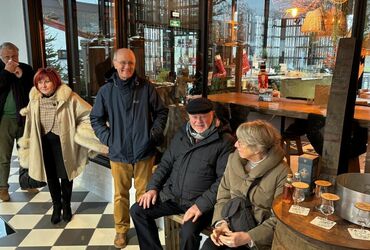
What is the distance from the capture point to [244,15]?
3.02 metres

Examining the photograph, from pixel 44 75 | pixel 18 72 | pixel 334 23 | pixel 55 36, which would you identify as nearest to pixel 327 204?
pixel 334 23

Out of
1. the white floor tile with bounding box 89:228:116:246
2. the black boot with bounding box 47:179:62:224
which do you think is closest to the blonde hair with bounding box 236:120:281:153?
the white floor tile with bounding box 89:228:116:246

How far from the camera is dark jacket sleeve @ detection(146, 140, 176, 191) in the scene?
7.52 feet

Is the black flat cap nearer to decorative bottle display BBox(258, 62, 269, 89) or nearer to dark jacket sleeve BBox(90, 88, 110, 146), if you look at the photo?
dark jacket sleeve BBox(90, 88, 110, 146)

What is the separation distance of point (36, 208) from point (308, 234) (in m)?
2.77

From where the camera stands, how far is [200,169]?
2090 millimetres

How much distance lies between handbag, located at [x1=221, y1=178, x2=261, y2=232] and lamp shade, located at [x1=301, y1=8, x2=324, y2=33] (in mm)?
1569

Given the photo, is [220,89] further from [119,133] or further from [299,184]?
[299,184]

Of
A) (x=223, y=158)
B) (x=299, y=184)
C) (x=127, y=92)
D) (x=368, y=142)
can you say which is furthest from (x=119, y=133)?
(x=368, y=142)

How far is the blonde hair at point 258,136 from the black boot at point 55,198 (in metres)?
1.92

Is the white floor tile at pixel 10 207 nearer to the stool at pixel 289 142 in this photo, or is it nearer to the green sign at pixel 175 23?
the green sign at pixel 175 23

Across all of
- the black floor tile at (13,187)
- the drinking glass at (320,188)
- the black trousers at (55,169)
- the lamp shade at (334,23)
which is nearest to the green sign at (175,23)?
the lamp shade at (334,23)

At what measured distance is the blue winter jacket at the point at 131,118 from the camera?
8.06ft

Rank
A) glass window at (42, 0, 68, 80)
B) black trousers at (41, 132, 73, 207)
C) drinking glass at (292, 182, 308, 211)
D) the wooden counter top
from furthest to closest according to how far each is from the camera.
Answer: glass window at (42, 0, 68, 80) → black trousers at (41, 132, 73, 207) → the wooden counter top → drinking glass at (292, 182, 308, 211)
